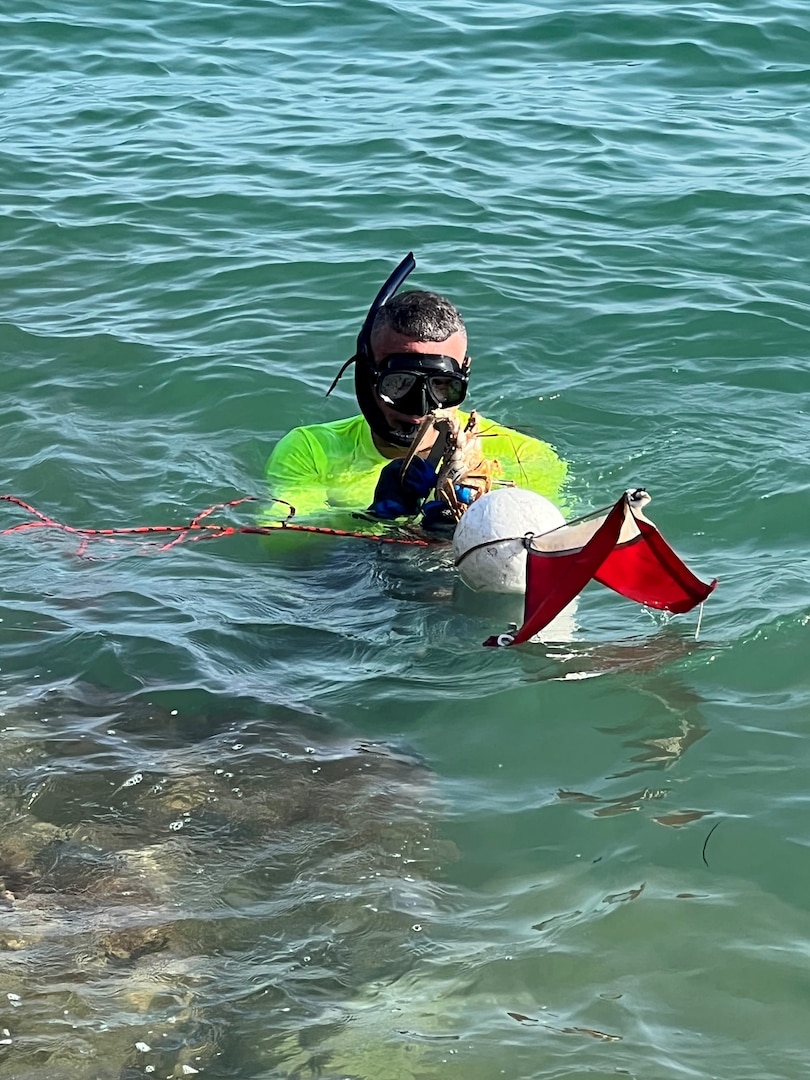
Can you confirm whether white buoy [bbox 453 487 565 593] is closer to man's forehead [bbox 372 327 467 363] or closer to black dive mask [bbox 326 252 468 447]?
black dive mask [bbox 326 252 468 447]

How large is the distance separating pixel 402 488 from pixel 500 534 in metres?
0.76

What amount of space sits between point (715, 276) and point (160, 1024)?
7.12 meters

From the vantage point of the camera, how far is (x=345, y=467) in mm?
6312

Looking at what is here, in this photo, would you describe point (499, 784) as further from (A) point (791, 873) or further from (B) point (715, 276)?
(B) point (715, 276)

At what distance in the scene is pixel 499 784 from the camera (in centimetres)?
448

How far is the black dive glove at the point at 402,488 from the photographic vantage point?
5.54 metres

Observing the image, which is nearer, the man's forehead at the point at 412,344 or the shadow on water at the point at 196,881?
the shadow on water at the point at 196,881

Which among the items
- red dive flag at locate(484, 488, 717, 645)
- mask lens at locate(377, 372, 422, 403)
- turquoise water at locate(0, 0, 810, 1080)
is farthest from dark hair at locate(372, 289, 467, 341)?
red dive flag at locate(484, 488, 717, 645)

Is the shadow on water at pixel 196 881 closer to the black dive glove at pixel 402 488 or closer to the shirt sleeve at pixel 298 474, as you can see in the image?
the black dive glove at pixel 402 488

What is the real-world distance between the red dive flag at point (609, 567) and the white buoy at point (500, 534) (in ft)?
0.39

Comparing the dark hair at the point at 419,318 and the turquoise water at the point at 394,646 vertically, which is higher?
the dark hair at the point at 419,318

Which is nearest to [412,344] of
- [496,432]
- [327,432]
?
[496,432]

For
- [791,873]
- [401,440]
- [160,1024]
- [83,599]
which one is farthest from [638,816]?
[83,599]

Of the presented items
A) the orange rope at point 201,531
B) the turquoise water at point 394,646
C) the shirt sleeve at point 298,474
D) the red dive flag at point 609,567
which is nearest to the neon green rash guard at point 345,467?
the shirt sleeve at point 298,474
